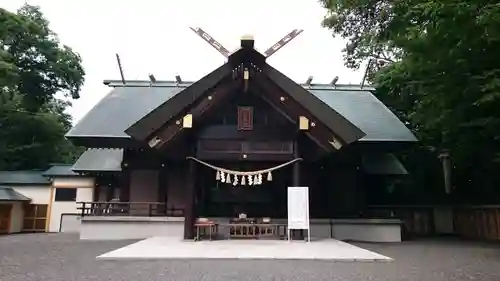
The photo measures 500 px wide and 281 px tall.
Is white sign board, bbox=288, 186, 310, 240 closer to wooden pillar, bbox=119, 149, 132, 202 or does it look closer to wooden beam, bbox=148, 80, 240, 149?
wooden beam, bbox=148, 80, 240, 149

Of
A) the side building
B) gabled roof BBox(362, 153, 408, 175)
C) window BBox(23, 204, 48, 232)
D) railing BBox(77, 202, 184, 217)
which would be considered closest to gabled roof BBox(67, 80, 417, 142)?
gabled roof BBox(362, 153, 408, 175)

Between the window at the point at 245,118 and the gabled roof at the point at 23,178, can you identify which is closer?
the window at the point at 245,118

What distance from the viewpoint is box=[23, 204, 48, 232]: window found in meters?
18.7

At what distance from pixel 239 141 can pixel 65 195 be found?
1203 cm

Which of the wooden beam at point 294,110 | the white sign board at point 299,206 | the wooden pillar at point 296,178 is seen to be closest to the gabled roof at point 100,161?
the wooden beam at point 294,110

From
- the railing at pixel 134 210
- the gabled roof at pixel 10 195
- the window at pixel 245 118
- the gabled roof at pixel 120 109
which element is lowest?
the railing at pixel 134 210

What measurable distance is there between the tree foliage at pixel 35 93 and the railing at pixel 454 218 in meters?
19.8

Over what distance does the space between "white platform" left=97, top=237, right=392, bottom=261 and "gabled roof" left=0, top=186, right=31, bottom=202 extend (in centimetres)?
1173

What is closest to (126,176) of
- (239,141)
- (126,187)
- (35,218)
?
(126,187)

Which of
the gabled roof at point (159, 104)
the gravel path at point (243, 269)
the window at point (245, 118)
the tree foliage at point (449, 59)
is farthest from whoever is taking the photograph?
the gabled roof at point (159, 104)

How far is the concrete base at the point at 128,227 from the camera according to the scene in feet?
37.7

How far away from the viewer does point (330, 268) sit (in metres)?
6.01

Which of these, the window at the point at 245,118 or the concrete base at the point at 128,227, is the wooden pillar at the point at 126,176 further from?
the window at the point at 245,118

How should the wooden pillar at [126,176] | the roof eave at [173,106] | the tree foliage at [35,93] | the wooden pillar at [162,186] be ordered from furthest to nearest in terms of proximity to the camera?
1. the tree foliage at [35,93]
2. the wooden pillar at [126,176]
3. the wooden pillar at [162,186]
4. the roof eave at [173,106]
